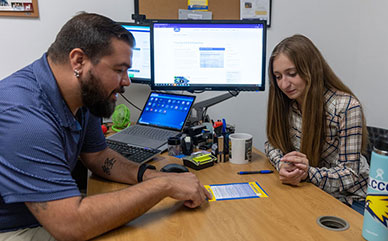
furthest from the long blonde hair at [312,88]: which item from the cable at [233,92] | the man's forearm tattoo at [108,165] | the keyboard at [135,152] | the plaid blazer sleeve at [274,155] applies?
the man's forearm tattoo at [108,165]

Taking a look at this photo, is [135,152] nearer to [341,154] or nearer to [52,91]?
[52,91]

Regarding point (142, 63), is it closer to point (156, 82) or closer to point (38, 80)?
point (156, 82)

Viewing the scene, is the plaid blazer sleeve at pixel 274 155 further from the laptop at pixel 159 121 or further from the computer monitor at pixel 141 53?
the computer monitor at pixel 141 53

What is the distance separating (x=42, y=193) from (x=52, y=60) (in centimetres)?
42

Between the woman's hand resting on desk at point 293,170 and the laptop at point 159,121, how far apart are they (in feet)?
1.96

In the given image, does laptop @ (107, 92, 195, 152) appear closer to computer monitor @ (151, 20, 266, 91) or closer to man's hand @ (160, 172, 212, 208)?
computer monitor @ (151, 20, 266, 91)

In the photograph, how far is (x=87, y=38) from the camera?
0.96 meters

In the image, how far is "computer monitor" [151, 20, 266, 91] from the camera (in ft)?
5.52

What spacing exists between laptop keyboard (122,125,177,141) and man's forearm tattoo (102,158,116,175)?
0.40 metres

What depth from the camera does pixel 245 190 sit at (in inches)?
43.3

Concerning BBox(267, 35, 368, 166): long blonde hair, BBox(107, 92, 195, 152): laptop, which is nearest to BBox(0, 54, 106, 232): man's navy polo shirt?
BBox(107, 92, 195, 152): laptop

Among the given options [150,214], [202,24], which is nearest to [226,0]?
[202,24]

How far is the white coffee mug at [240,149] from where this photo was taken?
1350mm

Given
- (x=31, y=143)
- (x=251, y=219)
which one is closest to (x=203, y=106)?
(x=251, y=219)
